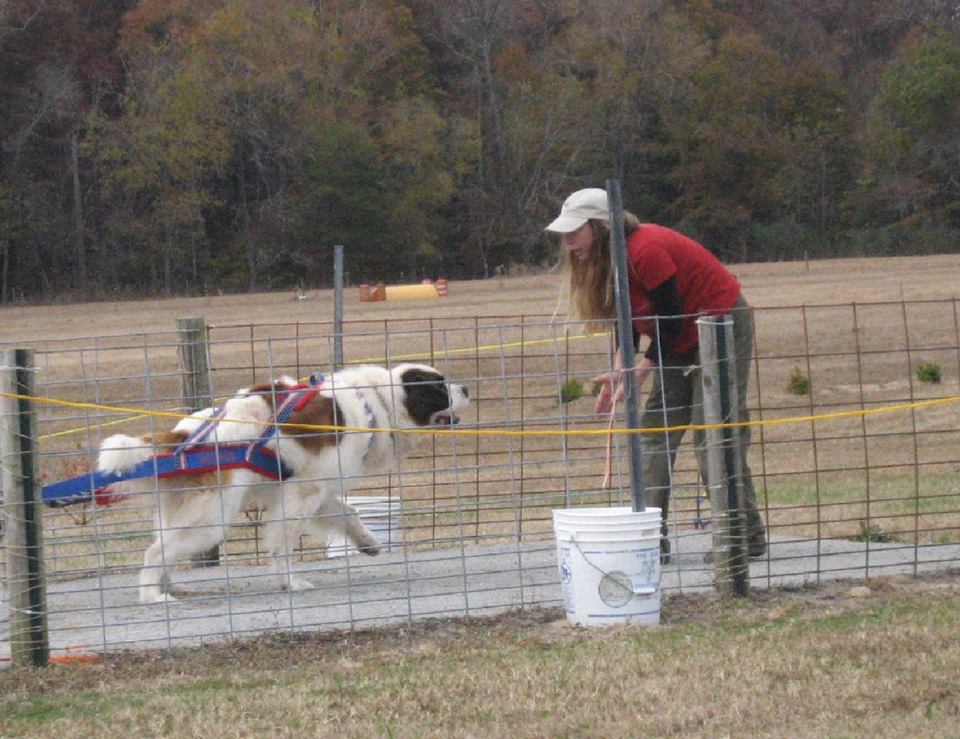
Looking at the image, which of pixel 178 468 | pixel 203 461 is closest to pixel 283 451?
pixel 203 461

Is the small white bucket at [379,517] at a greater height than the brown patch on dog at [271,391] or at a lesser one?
lesser

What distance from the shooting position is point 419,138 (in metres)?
57.1

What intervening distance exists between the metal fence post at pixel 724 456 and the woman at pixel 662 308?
0.16 metres

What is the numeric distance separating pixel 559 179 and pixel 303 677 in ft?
183

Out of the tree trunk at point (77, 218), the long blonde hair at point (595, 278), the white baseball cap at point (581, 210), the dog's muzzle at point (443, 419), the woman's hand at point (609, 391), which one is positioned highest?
the tree trunk at point (77, 218)

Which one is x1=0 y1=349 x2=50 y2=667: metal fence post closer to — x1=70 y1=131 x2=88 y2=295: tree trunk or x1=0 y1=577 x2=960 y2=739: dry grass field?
x1=0 y1=577 x2=960 y2=739: dry grass field

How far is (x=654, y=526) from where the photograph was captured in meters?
5.95

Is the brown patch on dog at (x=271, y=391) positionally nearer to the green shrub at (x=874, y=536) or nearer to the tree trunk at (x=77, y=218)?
the green shrub at (x=874, y=536)

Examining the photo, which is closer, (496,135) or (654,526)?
(654,526)

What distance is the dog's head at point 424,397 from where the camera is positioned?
→ 294 inches

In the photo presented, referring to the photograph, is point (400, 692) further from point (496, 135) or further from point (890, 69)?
point (890, 69)

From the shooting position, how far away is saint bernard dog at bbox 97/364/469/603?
→ 263 inches

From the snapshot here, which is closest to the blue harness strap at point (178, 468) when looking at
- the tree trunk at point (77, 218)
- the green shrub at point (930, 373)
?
the green shrub at point (930, 373)

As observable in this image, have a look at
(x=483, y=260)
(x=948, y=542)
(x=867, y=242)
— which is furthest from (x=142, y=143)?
(x=948, y=542)
